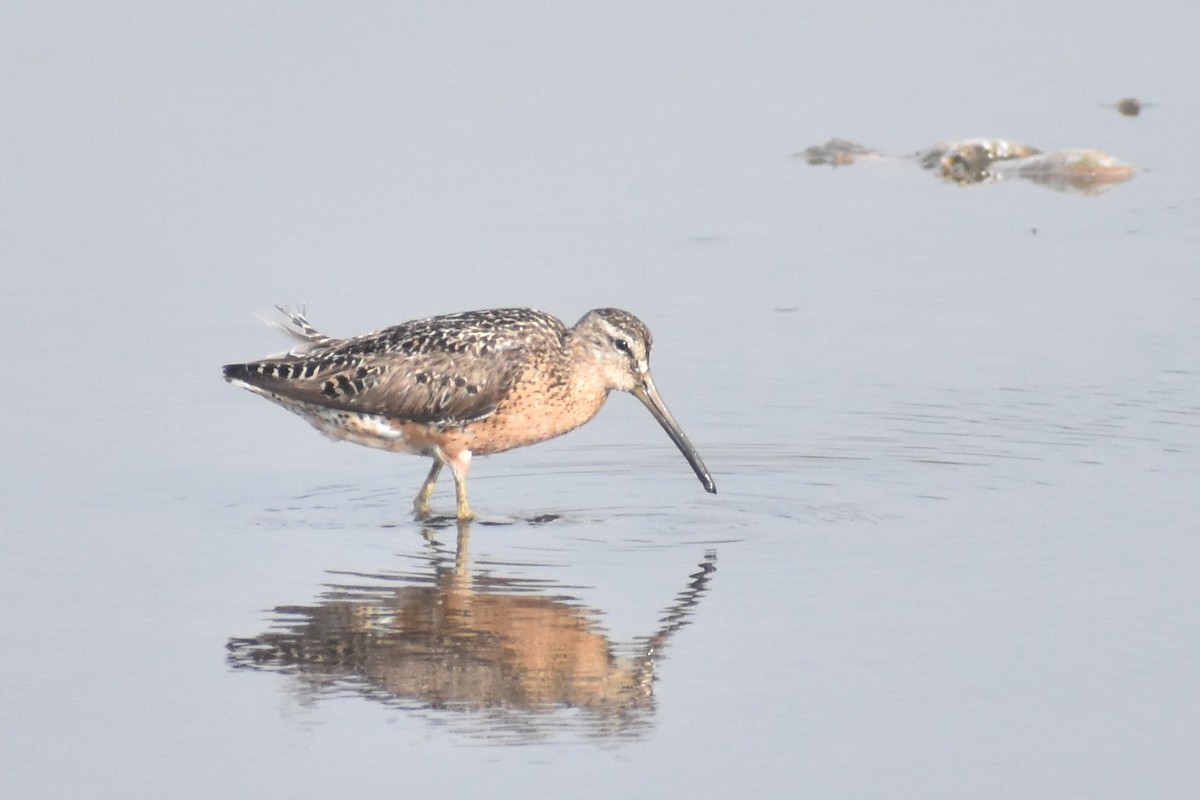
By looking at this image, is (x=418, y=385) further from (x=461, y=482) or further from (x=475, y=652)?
(x=475, y=652)

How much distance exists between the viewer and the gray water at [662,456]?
6582 millimetres

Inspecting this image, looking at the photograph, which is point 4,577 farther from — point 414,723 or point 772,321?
point 772,321

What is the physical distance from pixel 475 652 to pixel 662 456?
9.30 feet

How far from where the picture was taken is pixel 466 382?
9.67m

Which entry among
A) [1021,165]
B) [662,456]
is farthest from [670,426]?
[1021,165]

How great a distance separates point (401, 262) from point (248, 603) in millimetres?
4340

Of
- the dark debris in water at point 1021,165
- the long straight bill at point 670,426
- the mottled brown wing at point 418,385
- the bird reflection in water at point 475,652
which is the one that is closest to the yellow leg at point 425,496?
the mottled brown wing at point 418,385

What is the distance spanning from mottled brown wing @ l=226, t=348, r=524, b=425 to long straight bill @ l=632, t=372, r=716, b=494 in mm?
566

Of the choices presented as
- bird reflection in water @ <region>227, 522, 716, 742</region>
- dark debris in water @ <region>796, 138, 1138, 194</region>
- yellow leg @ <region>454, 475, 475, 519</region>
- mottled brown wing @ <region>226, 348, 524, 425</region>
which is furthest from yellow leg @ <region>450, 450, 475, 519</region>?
dark debris in water @ <region>796, 138, 1138, 194</region>

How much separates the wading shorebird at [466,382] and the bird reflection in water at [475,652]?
136cm

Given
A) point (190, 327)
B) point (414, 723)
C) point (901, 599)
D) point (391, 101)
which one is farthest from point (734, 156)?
point (414, 723)

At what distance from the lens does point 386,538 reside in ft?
29.6

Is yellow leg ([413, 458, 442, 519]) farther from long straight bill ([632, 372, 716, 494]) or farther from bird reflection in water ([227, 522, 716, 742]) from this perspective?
bird reflection in water ([227, 522, 716, 742])

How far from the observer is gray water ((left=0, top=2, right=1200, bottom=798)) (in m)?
6.58
